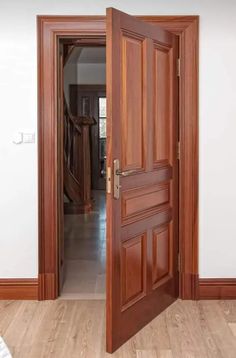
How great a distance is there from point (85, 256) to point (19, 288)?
4.98 feet

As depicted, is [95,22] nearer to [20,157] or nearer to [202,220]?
[20,157]

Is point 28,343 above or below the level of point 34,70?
below

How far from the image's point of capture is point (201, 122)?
3721 millimetres

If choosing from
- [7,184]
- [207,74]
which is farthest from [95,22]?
[7,184]

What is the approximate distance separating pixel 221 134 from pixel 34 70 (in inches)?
59.7

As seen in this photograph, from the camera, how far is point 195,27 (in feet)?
12.0

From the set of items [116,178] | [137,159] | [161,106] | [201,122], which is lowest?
[116,178]

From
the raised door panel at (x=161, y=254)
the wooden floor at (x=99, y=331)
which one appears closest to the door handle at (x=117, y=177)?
the raised door panel at (x=161, y=254)

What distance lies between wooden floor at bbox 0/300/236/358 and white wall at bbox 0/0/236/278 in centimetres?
34

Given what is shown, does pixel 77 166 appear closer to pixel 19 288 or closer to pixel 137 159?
pixel 19 288

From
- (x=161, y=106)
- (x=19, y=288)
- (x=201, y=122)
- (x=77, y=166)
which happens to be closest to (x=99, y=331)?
(x=19, y=288)

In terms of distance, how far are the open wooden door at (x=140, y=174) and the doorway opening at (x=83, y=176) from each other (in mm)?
766

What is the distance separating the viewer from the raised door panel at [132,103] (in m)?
2.94

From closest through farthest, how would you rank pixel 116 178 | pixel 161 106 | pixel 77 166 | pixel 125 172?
pixel 116 178
pixel 125 172
pixel 161 106
pixel 77 166
